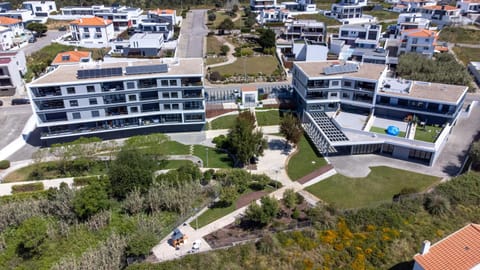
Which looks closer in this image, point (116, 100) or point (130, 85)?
point (130, 85)

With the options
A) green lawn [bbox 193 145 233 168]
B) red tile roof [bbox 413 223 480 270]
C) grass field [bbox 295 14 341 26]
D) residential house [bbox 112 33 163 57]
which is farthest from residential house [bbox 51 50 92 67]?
grass field [bbox 295 14 341 26]

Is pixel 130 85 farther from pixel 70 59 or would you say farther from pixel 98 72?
pixel 70 59

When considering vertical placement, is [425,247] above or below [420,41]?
below

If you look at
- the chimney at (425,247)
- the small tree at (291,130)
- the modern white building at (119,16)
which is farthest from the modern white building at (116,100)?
the modern white building at (119,16)

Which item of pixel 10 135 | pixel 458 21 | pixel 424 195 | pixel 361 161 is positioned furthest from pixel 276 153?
pixel 458 21

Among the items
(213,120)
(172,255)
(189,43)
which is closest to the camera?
(172,255)

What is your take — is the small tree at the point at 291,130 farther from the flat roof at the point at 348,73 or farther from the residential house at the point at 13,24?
the residential house at the point at 13,24

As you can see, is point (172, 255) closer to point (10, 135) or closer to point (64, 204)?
point (64, 204)

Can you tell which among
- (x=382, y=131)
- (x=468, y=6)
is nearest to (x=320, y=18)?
(x=468, y=6)
